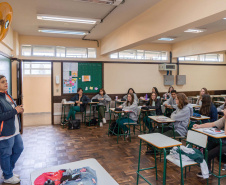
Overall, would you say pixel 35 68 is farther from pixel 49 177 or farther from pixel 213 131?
pixel 49 177

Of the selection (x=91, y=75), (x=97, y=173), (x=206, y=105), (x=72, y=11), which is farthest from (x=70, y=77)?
(x=97, y=173)

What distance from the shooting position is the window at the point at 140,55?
7.93m

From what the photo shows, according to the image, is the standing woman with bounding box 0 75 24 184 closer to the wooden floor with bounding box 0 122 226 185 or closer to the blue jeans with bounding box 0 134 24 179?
the blue jeans with bounding box 0 134 24 179

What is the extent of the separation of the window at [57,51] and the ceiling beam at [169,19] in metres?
2.28

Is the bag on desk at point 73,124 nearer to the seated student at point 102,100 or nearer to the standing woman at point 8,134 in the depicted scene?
the seated student at point 102,100

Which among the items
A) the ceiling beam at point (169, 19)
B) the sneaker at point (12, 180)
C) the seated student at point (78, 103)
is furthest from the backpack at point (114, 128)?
the sneaker at point (12, 180)

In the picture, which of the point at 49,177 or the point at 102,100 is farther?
the point at 102,100

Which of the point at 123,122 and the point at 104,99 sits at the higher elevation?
the point at 104,99

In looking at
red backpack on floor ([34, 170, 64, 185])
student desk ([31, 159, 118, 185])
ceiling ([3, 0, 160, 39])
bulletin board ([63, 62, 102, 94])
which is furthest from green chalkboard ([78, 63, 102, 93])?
red backpack on floor ([34, 170, 64, 185])

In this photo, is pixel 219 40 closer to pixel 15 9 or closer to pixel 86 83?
pixel 86 83

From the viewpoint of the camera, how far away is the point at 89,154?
4238 mm

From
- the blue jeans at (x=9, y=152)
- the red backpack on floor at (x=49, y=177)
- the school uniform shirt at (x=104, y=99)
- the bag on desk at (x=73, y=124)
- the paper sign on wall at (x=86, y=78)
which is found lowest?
the bag on desk at (x=73, y=124)

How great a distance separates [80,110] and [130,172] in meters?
3.77

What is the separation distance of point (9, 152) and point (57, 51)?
499 cm
